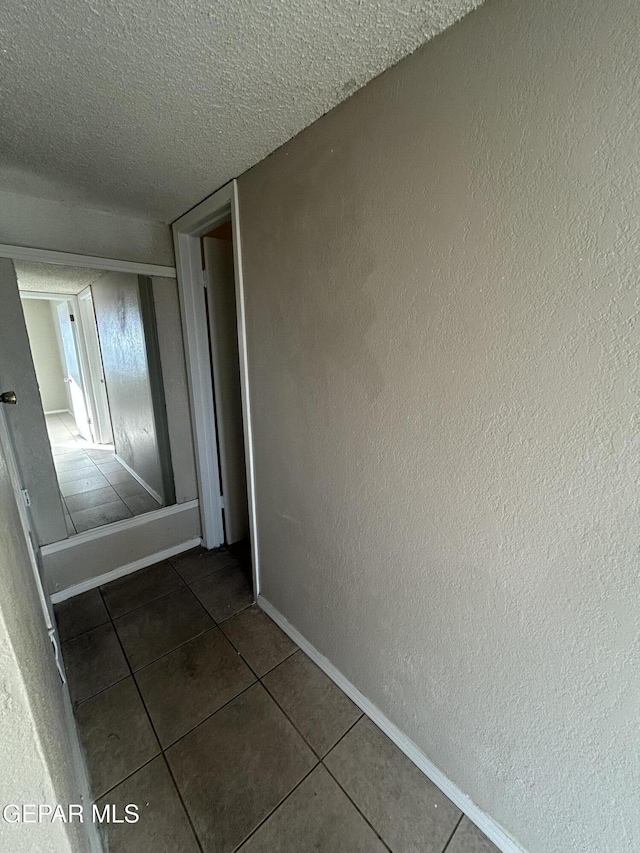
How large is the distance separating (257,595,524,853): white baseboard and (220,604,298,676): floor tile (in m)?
0.06

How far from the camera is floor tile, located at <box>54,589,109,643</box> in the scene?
5.88 feet

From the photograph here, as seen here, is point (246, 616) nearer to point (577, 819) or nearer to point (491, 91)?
point (577, 819)

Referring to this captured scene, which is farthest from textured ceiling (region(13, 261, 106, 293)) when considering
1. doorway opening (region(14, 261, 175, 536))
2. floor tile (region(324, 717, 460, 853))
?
floor tile (region(324, 717, 460, 853))

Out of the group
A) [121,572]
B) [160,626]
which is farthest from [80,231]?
[160,626]

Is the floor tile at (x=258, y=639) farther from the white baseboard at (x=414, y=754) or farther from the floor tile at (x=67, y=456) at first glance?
the floor tile at (x=67, y=456)

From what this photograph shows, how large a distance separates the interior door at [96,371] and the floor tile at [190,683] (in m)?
1.46

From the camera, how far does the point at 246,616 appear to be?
1884mm

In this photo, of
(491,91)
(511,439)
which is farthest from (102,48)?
(511,439)

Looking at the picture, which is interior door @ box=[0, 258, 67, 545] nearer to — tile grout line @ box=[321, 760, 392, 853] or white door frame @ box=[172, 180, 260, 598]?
white door frame @ box=[172, 180, 260, 598]

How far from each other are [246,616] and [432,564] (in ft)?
4.21

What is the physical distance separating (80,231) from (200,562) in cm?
210

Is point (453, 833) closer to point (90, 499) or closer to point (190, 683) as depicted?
point (190, 683)

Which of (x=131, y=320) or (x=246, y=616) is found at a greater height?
(x=131, y=320)

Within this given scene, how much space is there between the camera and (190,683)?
1.50 meters
